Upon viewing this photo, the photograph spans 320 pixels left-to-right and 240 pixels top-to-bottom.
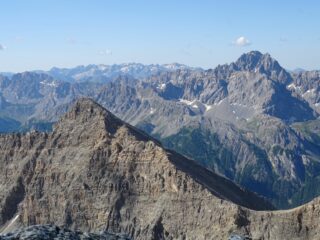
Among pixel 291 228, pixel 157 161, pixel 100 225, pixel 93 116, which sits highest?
pixel 93 116

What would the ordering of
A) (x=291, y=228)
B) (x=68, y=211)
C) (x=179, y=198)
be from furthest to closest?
(x=68, y=211) < (x=179, y=198) < (x=291, y=228)

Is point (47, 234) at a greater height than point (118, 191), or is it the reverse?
point (47, 234)

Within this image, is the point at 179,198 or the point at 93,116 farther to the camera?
the point at 93,116

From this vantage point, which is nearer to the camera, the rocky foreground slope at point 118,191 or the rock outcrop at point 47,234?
the rock outcrop at point 47,234

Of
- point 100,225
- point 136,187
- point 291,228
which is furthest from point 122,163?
point 291,228

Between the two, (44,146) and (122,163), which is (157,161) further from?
(44,146)

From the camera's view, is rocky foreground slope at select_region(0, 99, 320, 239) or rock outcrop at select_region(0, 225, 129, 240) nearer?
rock outcrop at select_region(0, 225, 129, 240)

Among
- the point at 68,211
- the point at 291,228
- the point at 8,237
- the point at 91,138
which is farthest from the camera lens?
the point at 91,138

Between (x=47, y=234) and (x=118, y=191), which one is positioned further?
(x=118, y=191)
